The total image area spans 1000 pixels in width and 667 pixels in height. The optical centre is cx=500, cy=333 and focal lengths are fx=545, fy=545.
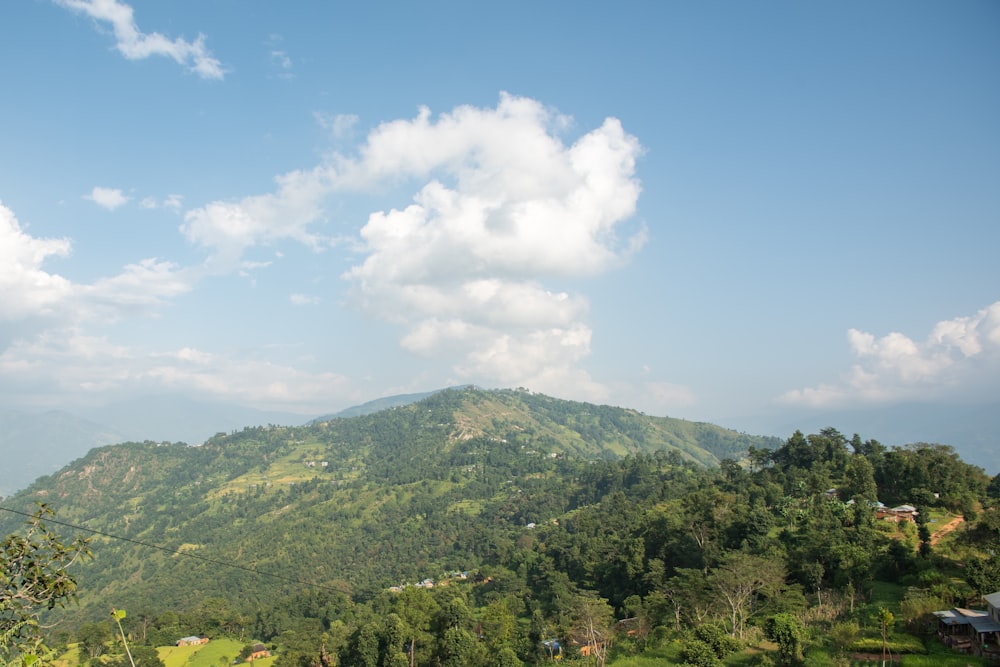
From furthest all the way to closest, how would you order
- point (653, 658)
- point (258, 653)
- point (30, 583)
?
1. point (258, 653)
2. point (653, 658)
3. point (30, 583)

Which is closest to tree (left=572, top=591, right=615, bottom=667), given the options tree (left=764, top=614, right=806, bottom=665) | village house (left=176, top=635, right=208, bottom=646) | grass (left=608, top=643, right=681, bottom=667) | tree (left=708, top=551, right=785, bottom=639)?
grass (left=608, top=643, right=681, bottom=667)

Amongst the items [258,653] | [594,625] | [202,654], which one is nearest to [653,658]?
[594,625]

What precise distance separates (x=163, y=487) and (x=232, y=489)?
28.2 m

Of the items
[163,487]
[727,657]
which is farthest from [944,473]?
[163,487]

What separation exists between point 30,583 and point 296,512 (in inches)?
5538

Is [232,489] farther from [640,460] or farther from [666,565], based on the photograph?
[666,565]

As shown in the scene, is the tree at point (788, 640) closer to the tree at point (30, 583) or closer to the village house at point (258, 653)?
the tree at point (30, 583)

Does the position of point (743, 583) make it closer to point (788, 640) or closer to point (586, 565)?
point (788, 640)

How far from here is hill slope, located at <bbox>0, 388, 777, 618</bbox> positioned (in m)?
105

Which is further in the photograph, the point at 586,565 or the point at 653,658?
the point at 586,565

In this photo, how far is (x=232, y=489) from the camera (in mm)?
167625

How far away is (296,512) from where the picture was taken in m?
140

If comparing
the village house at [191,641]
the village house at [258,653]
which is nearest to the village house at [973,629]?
the village house at [258,653]

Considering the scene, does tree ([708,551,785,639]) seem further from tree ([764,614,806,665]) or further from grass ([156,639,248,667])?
grass ([156,639,248,667])
